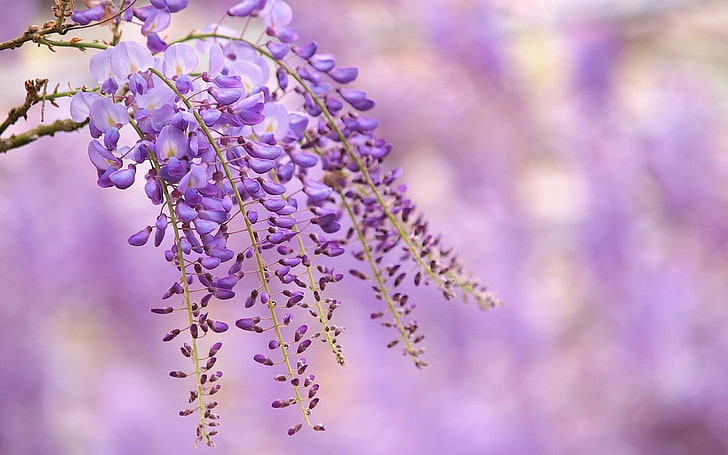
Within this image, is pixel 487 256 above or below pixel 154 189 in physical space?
above

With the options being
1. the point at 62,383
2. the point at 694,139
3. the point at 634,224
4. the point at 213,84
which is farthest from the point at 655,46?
the point at 213,84

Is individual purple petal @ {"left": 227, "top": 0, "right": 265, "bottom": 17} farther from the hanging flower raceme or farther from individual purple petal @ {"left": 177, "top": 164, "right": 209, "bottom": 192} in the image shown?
individual purple petal @ {"left": 177, "top": 164, "right": 209, "bottom": 192}

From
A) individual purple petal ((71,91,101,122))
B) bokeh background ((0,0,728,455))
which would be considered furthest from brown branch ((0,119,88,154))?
bokeh background ((0,0,728,455))

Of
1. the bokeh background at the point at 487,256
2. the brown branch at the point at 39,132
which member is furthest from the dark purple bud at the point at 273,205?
the bokeh background at the point at 487,256

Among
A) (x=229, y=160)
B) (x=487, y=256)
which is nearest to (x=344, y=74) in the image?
(x=229, y=160)

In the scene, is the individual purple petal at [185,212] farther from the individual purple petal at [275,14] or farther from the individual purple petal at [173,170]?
the individual purple petal at [275,14]

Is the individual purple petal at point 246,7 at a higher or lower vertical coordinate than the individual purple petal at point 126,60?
higher

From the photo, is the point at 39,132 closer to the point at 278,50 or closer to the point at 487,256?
the point at 278,50

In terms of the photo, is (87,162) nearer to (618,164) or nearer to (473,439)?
(473,439)
